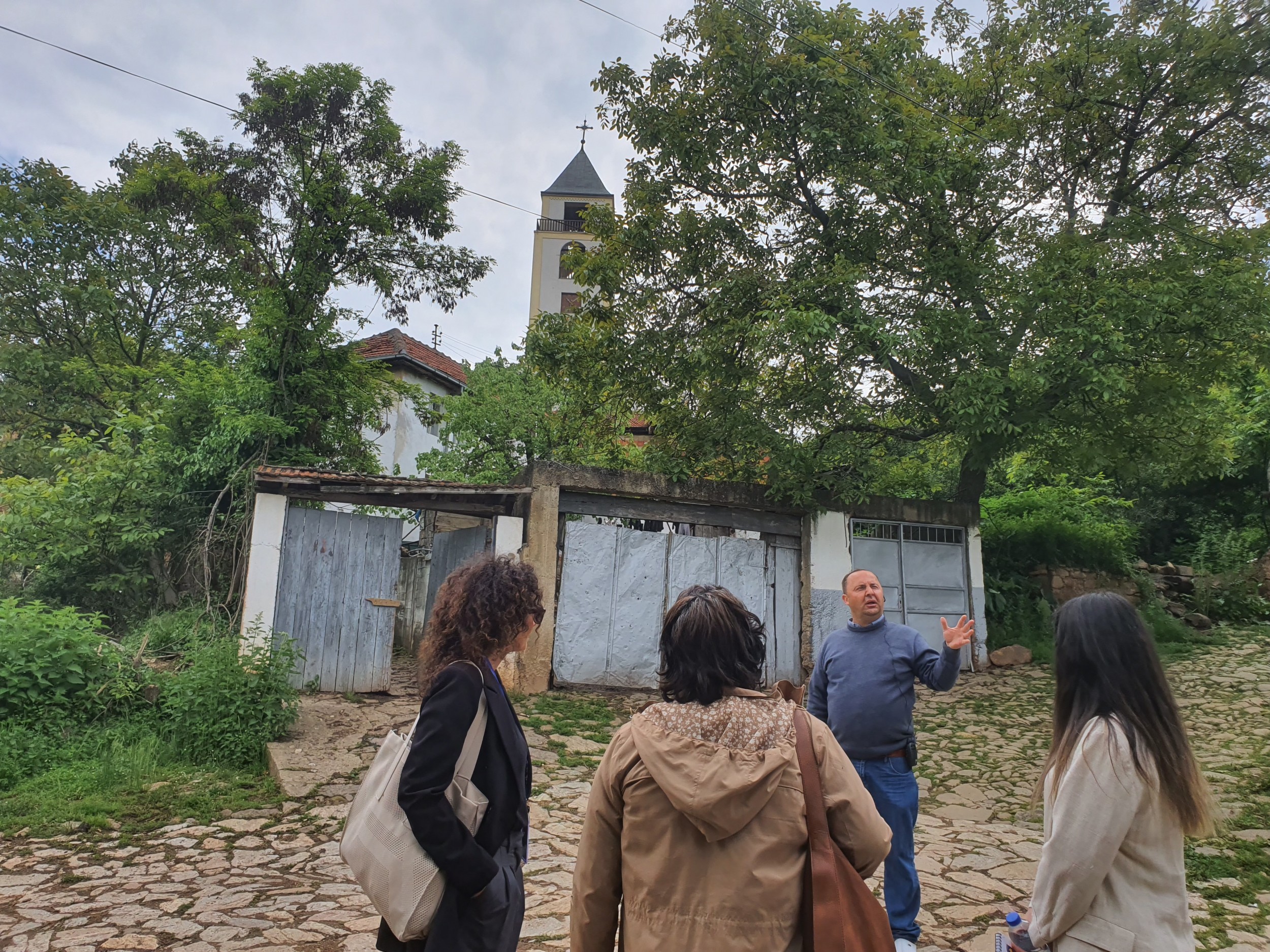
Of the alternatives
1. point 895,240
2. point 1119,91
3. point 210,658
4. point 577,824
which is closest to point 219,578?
point 210,658

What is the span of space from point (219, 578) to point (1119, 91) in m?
13.0

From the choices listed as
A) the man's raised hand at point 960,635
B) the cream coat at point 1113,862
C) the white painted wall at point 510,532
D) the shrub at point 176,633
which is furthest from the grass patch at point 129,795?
the cream coat at point 1113,862

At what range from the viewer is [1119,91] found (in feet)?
33.1

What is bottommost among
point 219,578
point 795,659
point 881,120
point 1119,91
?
point 795,659

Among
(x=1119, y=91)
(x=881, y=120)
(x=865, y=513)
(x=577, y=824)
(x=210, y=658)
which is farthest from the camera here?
(x=865, y=513)

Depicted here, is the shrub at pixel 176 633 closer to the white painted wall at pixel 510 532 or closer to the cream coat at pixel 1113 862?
the white painted wall at pixel 510 532

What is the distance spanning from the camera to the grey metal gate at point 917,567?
424 inches

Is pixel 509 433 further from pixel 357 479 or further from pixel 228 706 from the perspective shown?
pixel 228 706

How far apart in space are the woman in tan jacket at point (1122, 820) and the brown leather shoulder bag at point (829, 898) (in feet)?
1.62

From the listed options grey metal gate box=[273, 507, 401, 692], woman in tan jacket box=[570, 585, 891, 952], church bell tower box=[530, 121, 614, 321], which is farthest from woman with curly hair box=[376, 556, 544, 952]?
church bell tower box=[530, 121, 614, 321]

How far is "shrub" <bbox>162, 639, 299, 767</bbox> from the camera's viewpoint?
6383mm

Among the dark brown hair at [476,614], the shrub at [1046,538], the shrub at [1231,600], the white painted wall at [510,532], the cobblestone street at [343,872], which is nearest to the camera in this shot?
the dark brown hair at [476,614]

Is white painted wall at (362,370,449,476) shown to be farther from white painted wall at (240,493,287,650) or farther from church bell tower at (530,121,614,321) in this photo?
white painted wall at (240,493,287,650)

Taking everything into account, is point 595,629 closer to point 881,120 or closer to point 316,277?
point 881,120
